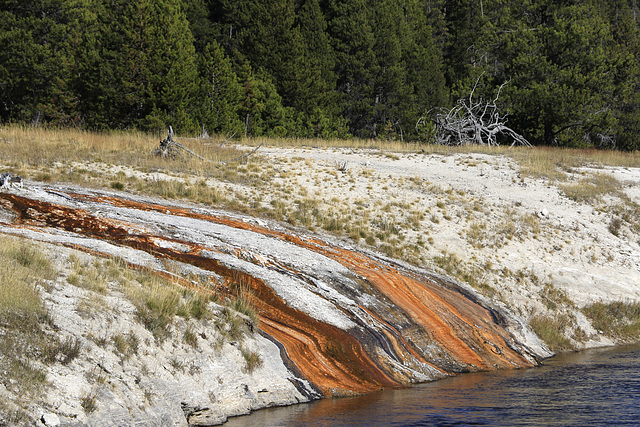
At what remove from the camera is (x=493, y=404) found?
34.2 ft

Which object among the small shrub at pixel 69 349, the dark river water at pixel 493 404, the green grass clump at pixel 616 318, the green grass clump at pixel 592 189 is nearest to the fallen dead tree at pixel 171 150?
the green grass clump at pixel 592 189

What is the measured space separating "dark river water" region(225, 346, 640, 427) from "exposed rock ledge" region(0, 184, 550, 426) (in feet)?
1.82

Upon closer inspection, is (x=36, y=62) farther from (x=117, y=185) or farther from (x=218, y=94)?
(x=117, y=185)

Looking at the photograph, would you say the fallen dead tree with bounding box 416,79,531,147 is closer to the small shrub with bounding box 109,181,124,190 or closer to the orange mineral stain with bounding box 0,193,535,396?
the orange mineral stain with bounding box 0,193,535,396

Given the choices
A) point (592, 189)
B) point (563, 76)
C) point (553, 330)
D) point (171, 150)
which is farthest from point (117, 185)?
→ point (563, 76)

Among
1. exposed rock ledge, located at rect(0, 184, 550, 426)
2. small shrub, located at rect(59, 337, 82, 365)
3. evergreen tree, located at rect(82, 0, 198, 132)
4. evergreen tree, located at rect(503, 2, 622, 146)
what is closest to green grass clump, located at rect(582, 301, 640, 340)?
exposed rock ledge, located at rect(0, 184, 550, 426)

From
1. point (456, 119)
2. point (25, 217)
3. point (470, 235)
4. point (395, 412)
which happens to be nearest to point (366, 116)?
point (456, 119)

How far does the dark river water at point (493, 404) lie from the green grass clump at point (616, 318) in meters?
4.96

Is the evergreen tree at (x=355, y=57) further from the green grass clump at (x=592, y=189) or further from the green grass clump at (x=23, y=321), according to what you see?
the green grass clump at (x=23, y=321)

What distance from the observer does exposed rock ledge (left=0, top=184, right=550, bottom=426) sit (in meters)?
9.14

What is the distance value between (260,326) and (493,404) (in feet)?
14.3

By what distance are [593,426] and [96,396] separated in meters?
7.03

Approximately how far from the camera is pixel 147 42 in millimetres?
30203

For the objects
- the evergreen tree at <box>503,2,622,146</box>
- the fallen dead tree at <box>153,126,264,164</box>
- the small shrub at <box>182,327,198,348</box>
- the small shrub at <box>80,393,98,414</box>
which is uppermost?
the evergreen tree at <box>503,2,622,146</box>
